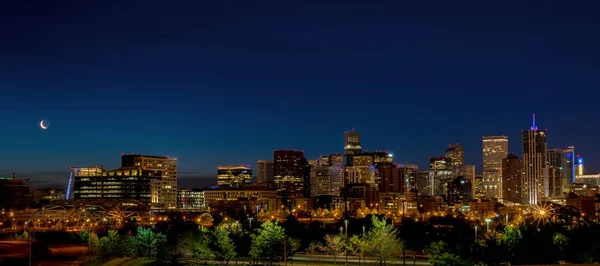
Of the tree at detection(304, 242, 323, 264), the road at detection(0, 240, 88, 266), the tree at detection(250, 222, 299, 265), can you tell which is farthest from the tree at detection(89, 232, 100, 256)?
the tree at detection(304, 242, 323, 264)

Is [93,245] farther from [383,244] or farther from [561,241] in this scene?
[561,241]

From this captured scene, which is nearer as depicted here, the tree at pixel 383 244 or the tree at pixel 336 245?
the tree at pixel 383 244

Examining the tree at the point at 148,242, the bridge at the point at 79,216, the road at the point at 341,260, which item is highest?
the tree at the point at 148,242

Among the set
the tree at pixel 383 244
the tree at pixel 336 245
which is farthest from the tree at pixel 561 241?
the tree at pixel 336 245

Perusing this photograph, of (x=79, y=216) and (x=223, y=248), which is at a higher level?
(x=223, y=248)

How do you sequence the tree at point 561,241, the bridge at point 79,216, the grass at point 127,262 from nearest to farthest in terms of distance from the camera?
the tree at point 561,241 < the grass at point 127,262 < the bridge at point 79,216

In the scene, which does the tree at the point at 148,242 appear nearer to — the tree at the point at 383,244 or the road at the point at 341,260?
the road at the point at 341,260

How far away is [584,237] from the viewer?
63.1 meters

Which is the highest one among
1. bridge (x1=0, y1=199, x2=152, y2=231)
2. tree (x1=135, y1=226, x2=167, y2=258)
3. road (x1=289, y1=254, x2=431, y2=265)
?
tree (x1=135, y1=226, x2=167, y2=258)

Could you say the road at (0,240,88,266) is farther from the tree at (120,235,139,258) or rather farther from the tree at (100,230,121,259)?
the tree at (120,235,139,258)

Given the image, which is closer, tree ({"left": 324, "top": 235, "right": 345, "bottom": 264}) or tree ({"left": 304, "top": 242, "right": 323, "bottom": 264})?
tree ({"left": 324, "top": 235, "right": 345, "bottom": 264})

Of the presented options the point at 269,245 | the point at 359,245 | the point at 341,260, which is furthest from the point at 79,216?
the point at 359,245

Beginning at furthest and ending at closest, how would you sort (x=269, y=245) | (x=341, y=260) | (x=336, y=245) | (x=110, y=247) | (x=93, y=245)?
(x=93, y=245)
(x=110, y=247)
(x=341, y=260)
(x=336, y=245)
(x=269, y=245)

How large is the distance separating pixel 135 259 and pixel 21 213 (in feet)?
347
